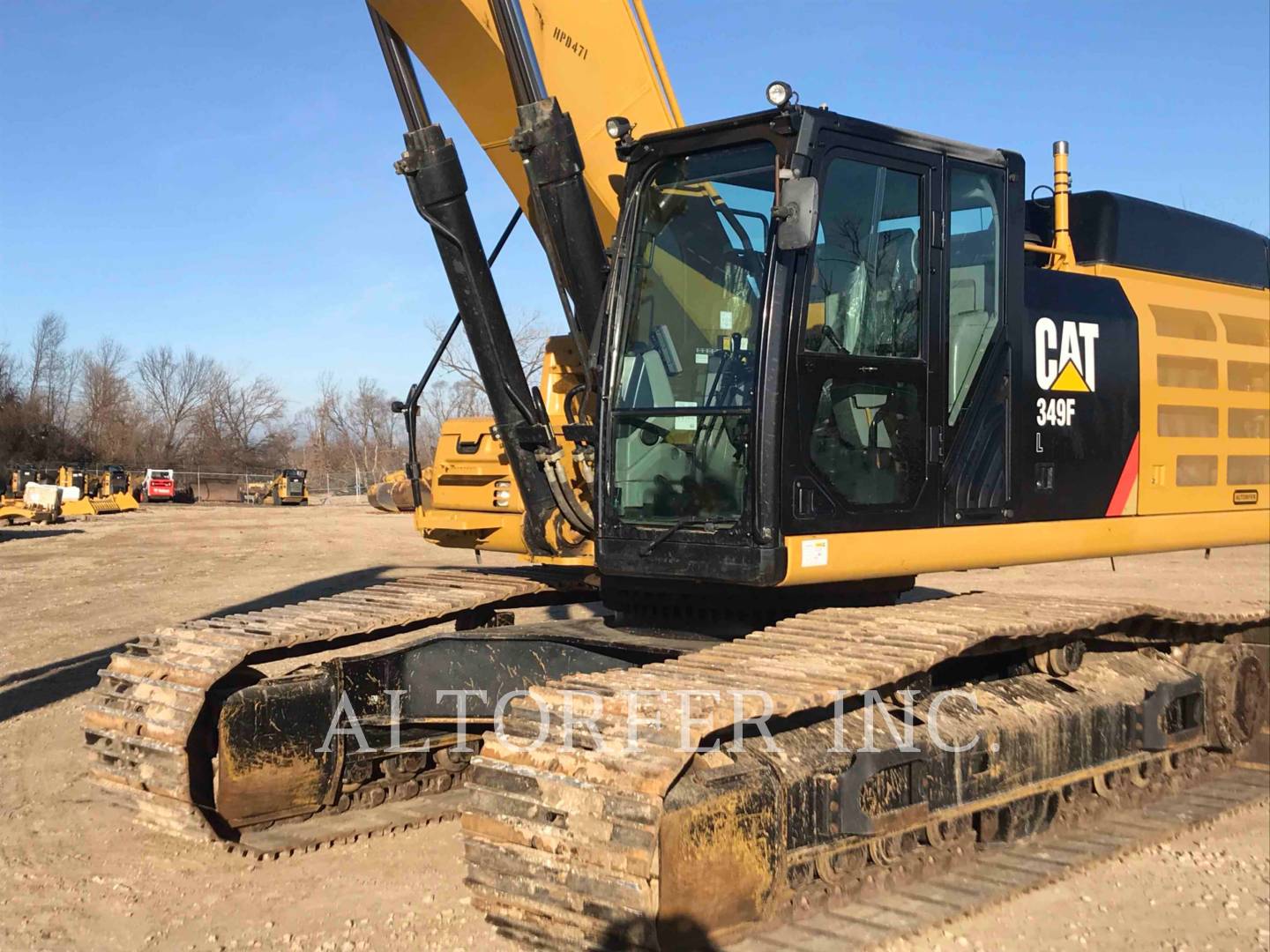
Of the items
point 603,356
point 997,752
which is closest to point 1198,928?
point 997,752

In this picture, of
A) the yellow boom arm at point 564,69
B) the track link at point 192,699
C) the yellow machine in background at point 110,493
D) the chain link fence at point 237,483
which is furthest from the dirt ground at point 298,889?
the chain link fence at point 237,483

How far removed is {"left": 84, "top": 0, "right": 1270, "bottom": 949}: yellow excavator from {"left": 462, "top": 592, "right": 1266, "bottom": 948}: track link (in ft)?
0.05

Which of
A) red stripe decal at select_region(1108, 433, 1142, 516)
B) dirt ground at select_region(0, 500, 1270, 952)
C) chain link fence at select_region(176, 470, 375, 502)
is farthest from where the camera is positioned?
chain link fence at select_region(176, 470, 375, 502)

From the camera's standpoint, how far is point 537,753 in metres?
4.23

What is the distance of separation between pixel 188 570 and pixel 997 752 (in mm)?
15289

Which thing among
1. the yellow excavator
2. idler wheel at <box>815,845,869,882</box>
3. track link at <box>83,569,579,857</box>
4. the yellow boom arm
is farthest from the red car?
idler wheel at <box>815,845,869,882</box>

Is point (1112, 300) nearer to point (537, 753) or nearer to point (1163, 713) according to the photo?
point (1163, 713)

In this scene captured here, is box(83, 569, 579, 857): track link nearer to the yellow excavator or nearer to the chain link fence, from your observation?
the yellow excavator

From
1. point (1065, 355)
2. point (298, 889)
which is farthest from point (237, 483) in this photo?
point (1065, 355)

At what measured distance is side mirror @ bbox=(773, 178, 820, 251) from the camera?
15.4 feet

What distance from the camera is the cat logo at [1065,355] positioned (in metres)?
6.05

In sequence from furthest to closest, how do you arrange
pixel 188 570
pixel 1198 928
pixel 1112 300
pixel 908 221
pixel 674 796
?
1. pixel 188 570
2. pixel 1112 300
3. pixel 908 221
4. pixel 1198 928
5. pixel 674 796

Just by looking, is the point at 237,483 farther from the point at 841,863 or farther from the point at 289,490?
the point at 841,863

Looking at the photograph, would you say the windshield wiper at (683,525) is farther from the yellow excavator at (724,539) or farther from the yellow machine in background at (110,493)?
the yellow machine in background at (110,493)
